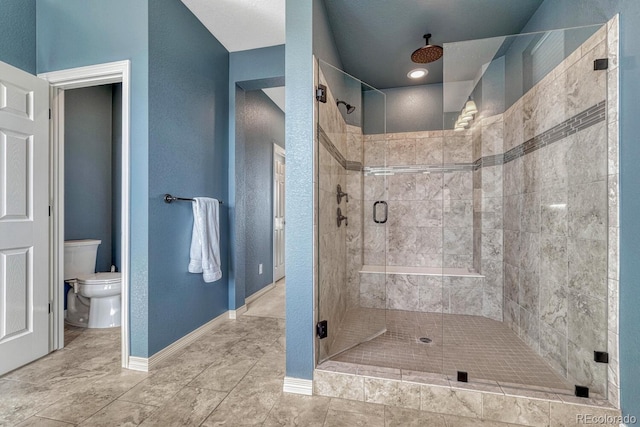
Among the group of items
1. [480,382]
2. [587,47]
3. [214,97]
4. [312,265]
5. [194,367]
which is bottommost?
[194,367]

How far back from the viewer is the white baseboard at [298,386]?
159cm

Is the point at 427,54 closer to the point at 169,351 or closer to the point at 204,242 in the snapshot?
the point at 204,242

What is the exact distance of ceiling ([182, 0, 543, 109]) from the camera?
198 centimetres

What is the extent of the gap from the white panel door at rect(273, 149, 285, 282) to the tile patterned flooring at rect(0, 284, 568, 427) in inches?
79.8

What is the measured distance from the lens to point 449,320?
249cm

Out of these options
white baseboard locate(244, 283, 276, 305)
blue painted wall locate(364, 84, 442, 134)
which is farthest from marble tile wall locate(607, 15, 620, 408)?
white baseboard locate(244, 283, 276, 305)

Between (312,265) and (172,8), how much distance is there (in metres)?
2.08

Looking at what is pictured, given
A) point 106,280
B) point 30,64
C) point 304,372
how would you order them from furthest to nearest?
point 106,280 < point 30,64 < point 304,372

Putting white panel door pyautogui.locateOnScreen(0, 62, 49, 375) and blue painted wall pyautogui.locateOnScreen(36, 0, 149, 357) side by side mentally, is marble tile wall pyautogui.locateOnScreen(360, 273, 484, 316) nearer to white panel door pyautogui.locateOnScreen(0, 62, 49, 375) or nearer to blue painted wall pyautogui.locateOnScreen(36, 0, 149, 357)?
blue painted wall pyautogui.locateOnScreen(36, 0, 149, 357)

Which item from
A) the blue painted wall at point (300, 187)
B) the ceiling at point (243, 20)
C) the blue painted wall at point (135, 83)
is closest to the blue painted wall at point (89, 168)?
the blue painted wall at point (135, 83)

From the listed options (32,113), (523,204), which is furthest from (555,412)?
(32,113)

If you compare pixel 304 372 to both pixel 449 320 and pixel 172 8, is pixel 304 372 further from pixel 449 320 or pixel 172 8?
pixel 172 8

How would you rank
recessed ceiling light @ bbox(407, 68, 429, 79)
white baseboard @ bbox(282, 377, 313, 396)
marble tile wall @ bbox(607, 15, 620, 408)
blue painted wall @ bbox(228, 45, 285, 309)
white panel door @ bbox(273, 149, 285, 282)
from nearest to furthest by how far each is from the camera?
marble tile wall @ bbox(607, 15, 620, 408) < white baseboard @ bbox(282, 377, 313, 396) < blue painted wall @ bbox(228, 45, 285, 309) < recessed ceiling light @ bbox(407, 68, 429, 79) < white panel door @ bbox(273, 149, 285, 282)

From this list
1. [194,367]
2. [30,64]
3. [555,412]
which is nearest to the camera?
[555,412]
